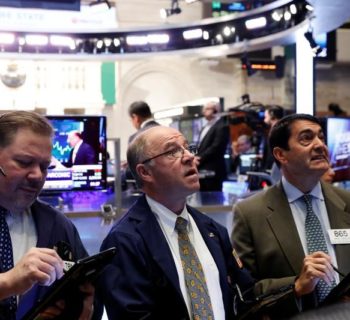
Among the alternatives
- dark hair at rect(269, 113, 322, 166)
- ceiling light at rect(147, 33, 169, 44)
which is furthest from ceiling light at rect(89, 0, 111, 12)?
dark hair at rect(269, 113, 322, 166)

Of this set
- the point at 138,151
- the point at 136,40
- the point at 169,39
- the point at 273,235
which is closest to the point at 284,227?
the point at 273,235

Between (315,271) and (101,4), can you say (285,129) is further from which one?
(101,4)

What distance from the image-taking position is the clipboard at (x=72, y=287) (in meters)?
1.27

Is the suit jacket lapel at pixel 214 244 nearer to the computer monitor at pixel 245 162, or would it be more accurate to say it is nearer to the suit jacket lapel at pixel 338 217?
the suit jacket lapel at pixel 338 217

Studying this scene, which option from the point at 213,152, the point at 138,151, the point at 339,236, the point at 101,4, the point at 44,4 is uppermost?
the point at 101,4

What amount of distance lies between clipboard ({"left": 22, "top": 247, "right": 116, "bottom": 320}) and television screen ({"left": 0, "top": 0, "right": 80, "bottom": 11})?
5.49m

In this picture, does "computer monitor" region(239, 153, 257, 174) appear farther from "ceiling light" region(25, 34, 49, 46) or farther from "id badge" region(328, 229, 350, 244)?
"id badge" region(328, 229, 350, 244)

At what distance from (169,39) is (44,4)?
2.55m

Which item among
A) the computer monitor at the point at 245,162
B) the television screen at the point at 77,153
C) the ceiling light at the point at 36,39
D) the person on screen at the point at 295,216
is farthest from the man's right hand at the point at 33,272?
the computer monitor at the point at 245,162

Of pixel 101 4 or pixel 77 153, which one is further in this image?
pixel 101 4

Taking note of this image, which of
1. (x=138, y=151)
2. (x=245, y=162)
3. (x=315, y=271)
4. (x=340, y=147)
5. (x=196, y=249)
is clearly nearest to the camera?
(x=315, y=271)

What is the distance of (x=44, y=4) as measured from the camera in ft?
20.9

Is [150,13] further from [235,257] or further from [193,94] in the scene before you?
[235,257]

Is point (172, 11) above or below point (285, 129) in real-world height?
above
